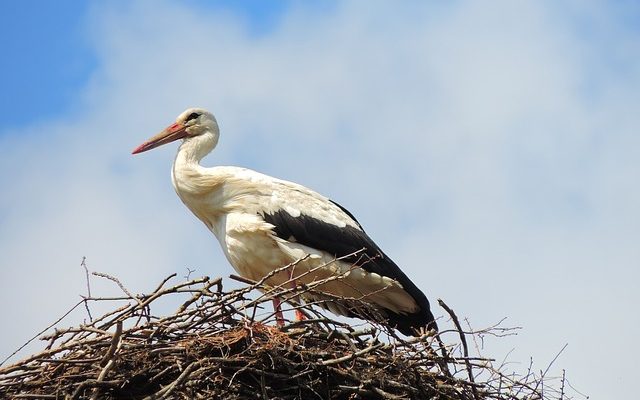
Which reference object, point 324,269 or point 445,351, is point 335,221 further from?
point 445,351

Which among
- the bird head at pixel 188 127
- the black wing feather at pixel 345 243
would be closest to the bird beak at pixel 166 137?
the bird head at pixel 188 127

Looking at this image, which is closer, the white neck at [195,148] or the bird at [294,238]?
the bird at [294,238]

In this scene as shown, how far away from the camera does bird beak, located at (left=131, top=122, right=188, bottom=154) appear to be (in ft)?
35.1

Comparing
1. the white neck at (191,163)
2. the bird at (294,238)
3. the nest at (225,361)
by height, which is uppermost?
the white neck at (191,163)

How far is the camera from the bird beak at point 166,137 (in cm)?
1070

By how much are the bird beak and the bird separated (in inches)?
18.9

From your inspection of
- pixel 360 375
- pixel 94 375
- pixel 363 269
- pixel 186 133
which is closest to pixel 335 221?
pixel 363 269

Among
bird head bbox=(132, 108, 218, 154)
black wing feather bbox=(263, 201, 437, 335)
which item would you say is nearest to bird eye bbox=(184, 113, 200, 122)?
bird head bbox=(132, 108, 218, 154)

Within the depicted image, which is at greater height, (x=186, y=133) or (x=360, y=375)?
(x=186, y=133)

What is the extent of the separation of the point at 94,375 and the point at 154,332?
419mm

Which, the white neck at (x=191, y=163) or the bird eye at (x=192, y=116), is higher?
the bird eye at (x=192, y=116)

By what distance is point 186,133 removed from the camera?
421 inches

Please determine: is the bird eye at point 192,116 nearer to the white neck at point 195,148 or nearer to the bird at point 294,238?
the white neck at point 195,148

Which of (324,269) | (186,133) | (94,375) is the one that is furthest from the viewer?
(186,133)
